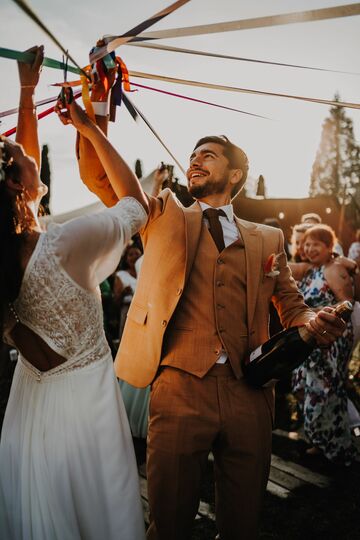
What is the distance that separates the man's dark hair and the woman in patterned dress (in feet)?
6.57

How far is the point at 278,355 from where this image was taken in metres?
2.23

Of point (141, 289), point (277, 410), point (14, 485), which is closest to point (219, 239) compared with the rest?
point (141, 289)

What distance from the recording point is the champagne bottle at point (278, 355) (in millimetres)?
2221

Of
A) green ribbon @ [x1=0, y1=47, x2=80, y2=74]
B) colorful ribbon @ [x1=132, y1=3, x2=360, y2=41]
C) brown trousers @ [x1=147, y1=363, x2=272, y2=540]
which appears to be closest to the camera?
colorful ribbon @ [x1=132, y1=3, x2=360, y2=41]

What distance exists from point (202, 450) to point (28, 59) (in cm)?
199

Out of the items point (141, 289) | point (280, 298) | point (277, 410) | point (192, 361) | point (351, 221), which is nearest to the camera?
point (192, 361)

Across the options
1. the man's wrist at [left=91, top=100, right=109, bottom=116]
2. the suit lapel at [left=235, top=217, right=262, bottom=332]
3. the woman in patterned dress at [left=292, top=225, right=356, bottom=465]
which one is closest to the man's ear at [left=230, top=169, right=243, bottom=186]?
the suit lapel at [left=235, top=217, right=262, bottom=332]

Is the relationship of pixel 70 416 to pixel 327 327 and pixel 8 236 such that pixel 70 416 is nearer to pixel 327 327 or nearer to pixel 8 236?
pixel 8 236

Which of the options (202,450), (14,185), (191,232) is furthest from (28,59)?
(202,450)

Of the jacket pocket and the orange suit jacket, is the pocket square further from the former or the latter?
the jacket pocket

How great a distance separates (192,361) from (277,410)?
406 cm

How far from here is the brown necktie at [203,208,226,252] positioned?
2.44 m

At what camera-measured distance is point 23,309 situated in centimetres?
163

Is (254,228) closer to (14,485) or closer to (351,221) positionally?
(14,485)
